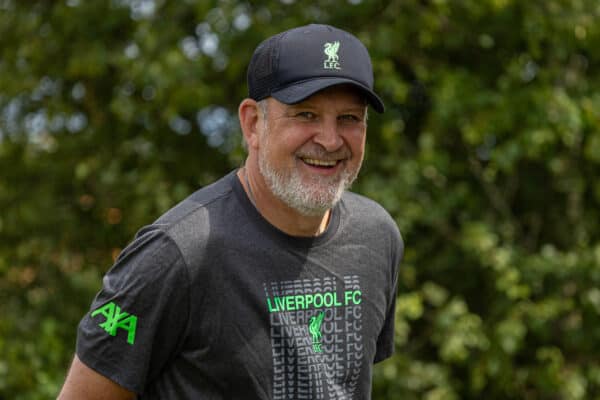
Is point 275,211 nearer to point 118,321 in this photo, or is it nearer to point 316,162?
point 316,162

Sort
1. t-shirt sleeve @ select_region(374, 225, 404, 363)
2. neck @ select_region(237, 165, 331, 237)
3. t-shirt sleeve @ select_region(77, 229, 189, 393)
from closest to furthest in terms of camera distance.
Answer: t-shirt sleeve @ select_region(77, 229, 189, 393), neck @ select_region(237, 165, 331, 237), t-shirt sleeve @ select_region(374, 225, 404, 363)

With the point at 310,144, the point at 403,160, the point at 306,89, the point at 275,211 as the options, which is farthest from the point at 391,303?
the point at 403,160

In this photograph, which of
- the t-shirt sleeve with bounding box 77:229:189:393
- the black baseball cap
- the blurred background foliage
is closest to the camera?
the t-shirt sleeve with bounding box 77:229:189:393

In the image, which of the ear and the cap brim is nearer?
the cap brim

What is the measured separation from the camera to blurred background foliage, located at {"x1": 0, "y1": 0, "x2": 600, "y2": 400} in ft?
16.4

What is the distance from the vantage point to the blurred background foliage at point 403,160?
4996 mm

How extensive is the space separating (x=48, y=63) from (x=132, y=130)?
2.26ft

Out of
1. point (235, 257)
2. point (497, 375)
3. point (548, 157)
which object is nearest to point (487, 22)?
point (548, 157)

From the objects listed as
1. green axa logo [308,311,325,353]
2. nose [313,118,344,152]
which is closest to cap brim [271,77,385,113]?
nose [313,118,344,152]

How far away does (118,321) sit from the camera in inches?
88.3

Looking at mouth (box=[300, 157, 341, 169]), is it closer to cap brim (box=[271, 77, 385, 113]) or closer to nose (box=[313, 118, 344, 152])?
nose (box=[313, 118, 344, 152])

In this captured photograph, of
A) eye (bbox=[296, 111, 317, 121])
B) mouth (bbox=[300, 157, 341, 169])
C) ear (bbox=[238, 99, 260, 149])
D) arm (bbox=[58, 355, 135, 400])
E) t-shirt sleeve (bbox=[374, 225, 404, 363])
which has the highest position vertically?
eye (bbox=[296, 111, 317, 121])

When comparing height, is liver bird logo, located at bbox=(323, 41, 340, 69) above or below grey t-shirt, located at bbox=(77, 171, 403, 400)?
above

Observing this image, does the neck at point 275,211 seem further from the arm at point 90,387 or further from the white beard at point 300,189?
the arm at point 90,387
